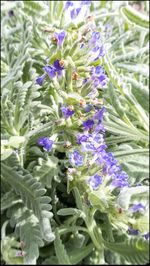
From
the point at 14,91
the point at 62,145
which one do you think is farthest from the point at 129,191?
the point at 14,91

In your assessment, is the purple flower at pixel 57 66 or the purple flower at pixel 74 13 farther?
the purple flower at pixel 74 13

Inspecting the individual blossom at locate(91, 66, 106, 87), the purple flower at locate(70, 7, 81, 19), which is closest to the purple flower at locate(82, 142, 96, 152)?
the individual blossom at locate(91, 66, 106, 87)

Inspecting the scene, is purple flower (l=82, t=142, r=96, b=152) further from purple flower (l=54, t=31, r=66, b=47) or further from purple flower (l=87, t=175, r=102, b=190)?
purple flower (l=54, t=31, r=66, b=47)

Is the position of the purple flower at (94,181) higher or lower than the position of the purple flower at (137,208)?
higher

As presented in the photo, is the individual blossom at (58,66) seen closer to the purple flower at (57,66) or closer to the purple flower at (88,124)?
the purple flower at (57,66)

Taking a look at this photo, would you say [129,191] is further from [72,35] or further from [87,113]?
[72,35]

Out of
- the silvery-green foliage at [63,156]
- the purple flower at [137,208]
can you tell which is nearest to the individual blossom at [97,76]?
the silvery-green foliage at [63,156]

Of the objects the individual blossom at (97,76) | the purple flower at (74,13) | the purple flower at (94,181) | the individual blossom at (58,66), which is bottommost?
the purple flower at (94,181)
